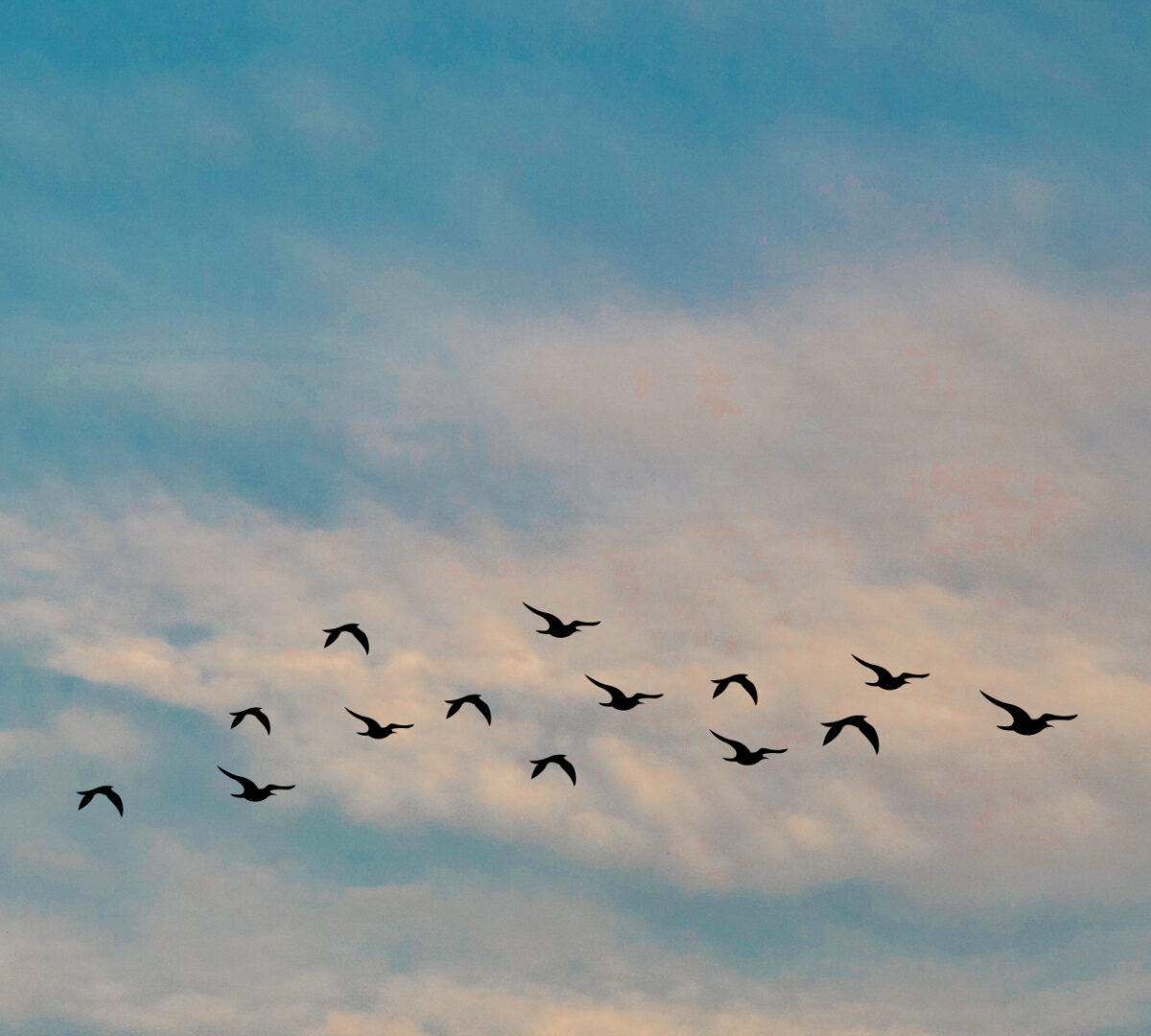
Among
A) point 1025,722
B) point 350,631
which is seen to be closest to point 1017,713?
point 1025,722

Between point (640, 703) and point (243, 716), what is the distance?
2121cm

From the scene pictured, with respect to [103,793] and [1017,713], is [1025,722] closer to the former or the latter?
[1017,713]

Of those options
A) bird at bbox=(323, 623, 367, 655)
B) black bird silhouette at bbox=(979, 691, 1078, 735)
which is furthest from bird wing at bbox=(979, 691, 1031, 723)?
bird at bbox=(323, 623, 367, 655)

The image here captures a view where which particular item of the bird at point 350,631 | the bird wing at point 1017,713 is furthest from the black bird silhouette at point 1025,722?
the bird at point 350,631

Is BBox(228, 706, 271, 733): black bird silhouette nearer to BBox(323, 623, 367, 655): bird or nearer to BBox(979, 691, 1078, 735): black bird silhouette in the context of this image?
BBox(323, 623, 367, 655): bird

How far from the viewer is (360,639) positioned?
261 feet

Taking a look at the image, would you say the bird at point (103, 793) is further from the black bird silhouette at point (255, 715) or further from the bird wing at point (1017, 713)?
the bird wing at point (1017, 713)

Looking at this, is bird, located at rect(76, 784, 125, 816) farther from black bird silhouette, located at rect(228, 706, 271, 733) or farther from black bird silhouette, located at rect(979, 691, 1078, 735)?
black bird silhouette, located at rect(979, 691, 1078, 735)

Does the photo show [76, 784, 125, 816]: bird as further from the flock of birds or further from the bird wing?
the bird wing

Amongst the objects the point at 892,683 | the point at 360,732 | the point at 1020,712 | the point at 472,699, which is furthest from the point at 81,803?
the point at 1020,712

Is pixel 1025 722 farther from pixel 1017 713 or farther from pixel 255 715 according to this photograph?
pixel 255 715

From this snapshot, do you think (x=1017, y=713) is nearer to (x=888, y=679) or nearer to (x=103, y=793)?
(x=888, y=679)

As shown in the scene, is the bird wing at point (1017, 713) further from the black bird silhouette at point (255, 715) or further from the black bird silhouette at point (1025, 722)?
the black bird silhouette at point (255, 715)

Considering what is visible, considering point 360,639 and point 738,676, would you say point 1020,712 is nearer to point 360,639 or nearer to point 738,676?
point 738,676
